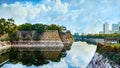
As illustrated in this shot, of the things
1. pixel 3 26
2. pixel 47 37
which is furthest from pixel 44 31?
pixel 3 26

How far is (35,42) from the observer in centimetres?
7338

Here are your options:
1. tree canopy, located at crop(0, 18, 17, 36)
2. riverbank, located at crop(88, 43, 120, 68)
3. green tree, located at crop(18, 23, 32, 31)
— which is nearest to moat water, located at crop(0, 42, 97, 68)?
riverbank, located at crop(88, 43, 120, 68)

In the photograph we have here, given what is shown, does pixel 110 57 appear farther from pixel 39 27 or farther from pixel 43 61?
pixel 39 27

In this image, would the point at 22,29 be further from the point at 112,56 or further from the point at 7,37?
the point at 112,56

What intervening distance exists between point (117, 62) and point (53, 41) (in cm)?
6173

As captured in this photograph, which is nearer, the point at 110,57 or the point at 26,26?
the point at 110,57

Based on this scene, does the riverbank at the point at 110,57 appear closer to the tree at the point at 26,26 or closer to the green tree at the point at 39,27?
the green tree at the point at 39,27

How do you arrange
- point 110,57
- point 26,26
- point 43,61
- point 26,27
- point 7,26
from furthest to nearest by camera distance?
point 26,26 < point 26,27 < point 7,26 < point 43,61 < point 110,57

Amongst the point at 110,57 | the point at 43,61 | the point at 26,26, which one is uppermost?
the point at 110,57

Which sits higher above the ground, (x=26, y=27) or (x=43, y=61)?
(x=26, y=27)

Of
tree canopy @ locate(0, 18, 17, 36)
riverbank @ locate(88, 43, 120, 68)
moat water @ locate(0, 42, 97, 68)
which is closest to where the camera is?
riverbank @ locate(88, 43, 120, 68)

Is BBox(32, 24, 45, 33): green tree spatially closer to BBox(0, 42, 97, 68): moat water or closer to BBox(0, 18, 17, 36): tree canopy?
BBox(0, 18, 17, 36): tree canopy

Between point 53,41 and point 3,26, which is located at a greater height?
point 3,26

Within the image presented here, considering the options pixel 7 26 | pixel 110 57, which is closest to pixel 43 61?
pixel 110 57
